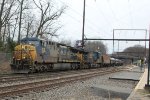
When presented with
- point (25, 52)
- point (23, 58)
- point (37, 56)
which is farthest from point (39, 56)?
point (23, 58)

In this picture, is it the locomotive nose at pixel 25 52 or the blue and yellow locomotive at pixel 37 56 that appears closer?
the blue and yellow locomotive at pixel 37 56

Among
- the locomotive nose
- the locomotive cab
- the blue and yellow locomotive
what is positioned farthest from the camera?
the locomotive nose

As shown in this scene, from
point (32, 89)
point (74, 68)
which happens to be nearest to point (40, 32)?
point (74, 68)

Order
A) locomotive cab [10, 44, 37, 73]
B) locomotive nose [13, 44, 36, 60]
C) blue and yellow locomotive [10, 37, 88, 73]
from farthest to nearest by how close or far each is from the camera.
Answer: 1. locomotive nose [13, 44, 36, 60]
2. blue and yellow locomotive [10, 37, 88, 73]
3. locomotive cab [10, 44, 37, 73]

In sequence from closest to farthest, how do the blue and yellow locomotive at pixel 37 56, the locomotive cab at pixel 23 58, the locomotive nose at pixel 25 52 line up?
the locomotive cab at pixel 23 58 → the blue and yellow locomotive at pixel 37 56 → the locomotive nose at pixel 25 52

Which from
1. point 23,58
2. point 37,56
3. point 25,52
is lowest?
point 23,58

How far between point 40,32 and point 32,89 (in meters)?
54.3

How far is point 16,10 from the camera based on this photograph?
64.6 metres

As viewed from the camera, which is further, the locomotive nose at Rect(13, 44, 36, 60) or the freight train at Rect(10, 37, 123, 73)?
the locomotive nose at Rect(13, 44, 36, 60)

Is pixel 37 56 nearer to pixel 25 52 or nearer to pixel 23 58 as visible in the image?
pixel 25 52

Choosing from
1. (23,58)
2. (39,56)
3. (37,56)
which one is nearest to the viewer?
(23,58)

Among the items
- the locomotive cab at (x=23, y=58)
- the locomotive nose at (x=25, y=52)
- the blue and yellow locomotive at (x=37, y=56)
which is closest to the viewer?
the locomotive cab at (x=23, y=58)

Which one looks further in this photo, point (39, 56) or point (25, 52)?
point (39, 56)

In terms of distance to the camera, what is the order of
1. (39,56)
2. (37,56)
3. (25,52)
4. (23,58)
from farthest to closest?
1. (39,56)
2. (37,56)
3. (25,52)
4. (23,58)
